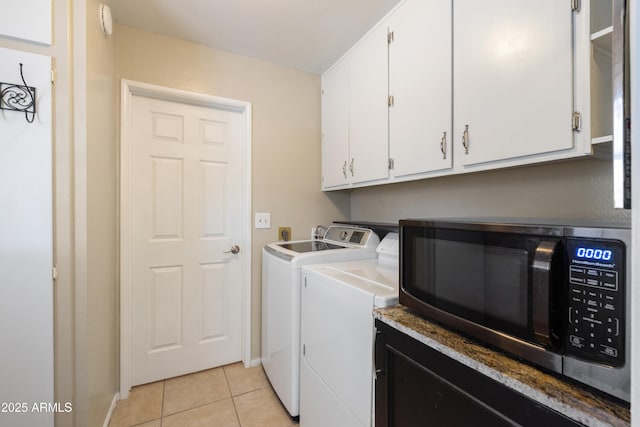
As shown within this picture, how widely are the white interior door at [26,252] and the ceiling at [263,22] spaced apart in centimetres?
87

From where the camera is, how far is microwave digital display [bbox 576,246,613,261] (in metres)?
0.50

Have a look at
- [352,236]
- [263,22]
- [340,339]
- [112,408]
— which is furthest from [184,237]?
[263,22]

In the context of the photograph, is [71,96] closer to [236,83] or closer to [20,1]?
[20,1]

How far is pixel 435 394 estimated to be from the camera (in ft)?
2.48

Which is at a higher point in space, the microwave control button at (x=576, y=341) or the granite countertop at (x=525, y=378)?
the microwave control button at (x=576, y=341)

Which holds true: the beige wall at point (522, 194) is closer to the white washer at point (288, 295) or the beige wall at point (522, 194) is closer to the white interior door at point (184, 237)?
the white washer at point (288, 295)

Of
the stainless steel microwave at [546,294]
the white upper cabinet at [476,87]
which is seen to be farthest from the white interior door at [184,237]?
the stainless steel microwave at [546,294]

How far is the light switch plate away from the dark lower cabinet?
1.43m

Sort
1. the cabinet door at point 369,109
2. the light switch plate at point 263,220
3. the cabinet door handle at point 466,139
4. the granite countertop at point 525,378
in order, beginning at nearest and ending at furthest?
the granite countertop at point 525,378 → the cabinet door handle at point 466,139 → the cabinet door at point 369,109 → the light switch plate at point 263,220

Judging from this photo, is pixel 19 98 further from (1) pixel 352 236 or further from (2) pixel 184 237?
(1) pixel 352 236

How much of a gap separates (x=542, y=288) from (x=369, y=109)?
4.81 feet

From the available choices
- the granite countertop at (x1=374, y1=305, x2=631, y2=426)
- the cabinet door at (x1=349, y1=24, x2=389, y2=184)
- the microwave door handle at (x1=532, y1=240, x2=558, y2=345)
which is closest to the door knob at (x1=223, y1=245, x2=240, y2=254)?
the cabinet door at (x1=349, y1=24, x2=389, y2=184)

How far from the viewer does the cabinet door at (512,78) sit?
0.87m

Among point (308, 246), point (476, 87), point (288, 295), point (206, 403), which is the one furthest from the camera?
point (308, 246)
